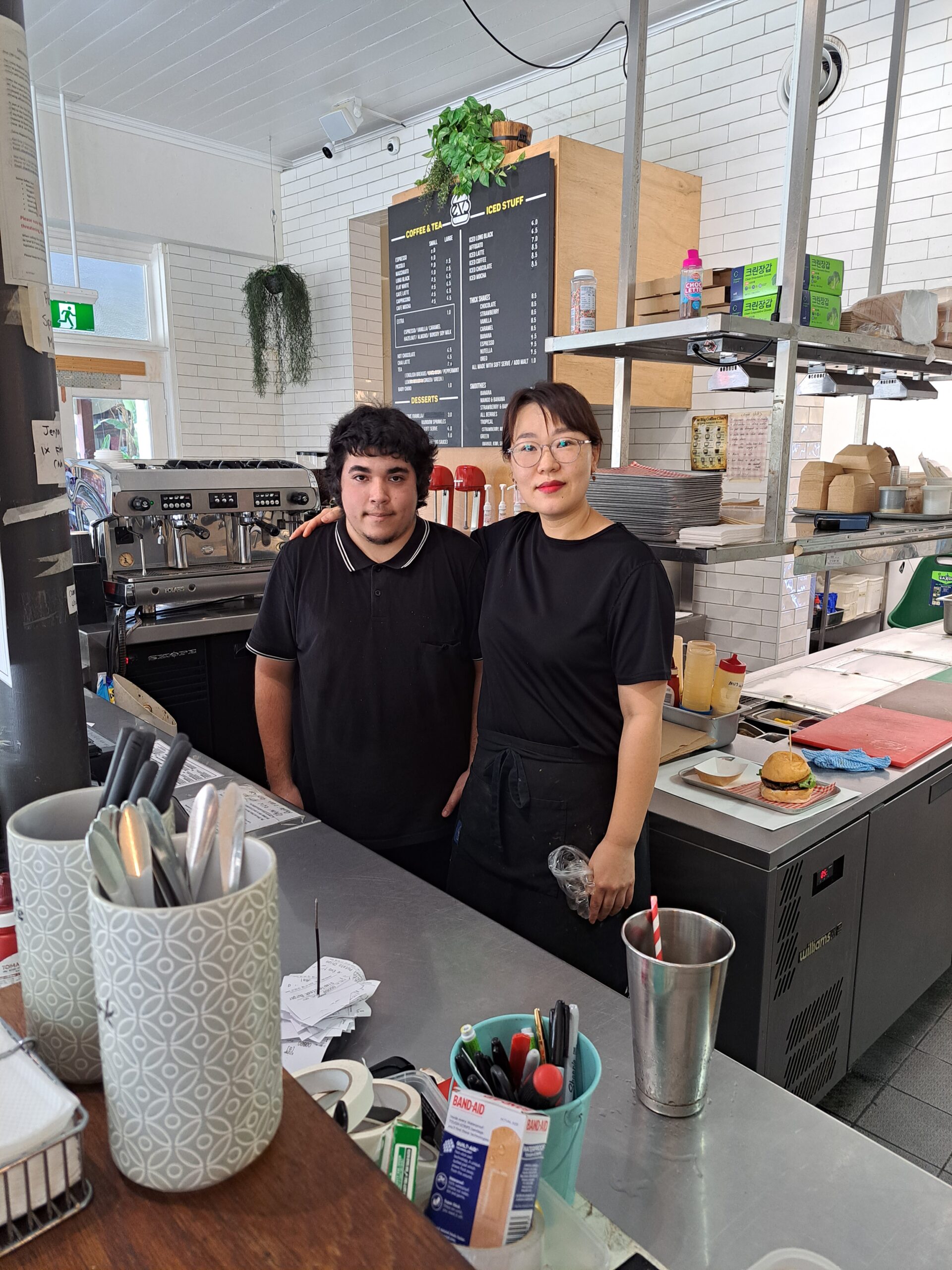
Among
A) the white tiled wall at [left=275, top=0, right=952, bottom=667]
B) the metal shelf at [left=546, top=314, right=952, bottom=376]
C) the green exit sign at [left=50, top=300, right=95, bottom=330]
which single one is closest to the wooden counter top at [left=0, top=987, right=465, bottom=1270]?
the metal shelf at [left=546, top=314, right=952, bottom=376]

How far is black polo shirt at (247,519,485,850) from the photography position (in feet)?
6.82

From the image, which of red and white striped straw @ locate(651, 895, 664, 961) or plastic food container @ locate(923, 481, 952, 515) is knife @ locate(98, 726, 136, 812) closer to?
red and white striped straw @ locate(651, 895, 664, 961)

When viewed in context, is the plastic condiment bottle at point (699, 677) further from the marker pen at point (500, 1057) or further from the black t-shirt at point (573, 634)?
the marker pen at point (500, 1057)

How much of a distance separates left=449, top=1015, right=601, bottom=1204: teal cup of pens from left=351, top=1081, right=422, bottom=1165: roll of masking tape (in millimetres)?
45

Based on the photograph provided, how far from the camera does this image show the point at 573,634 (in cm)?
180

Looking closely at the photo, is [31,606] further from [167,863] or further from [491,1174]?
[491,1174]

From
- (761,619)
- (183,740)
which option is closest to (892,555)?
(761,619)

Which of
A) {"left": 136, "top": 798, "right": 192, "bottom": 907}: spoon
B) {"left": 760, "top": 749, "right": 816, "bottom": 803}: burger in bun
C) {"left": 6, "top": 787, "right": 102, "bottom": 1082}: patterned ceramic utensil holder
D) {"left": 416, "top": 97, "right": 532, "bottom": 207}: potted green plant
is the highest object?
{"left": 416, "top": 97, "right": 532, "bottom": 207}: potted green plant

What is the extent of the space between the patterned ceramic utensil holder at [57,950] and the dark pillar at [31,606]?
0.34 meters

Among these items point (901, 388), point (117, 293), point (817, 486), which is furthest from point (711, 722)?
point (117, 293)

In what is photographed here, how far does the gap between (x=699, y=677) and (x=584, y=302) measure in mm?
1119

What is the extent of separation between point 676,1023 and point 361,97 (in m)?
5.88

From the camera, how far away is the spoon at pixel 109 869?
22.1 inches

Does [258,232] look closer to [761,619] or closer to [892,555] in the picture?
[761,619]
